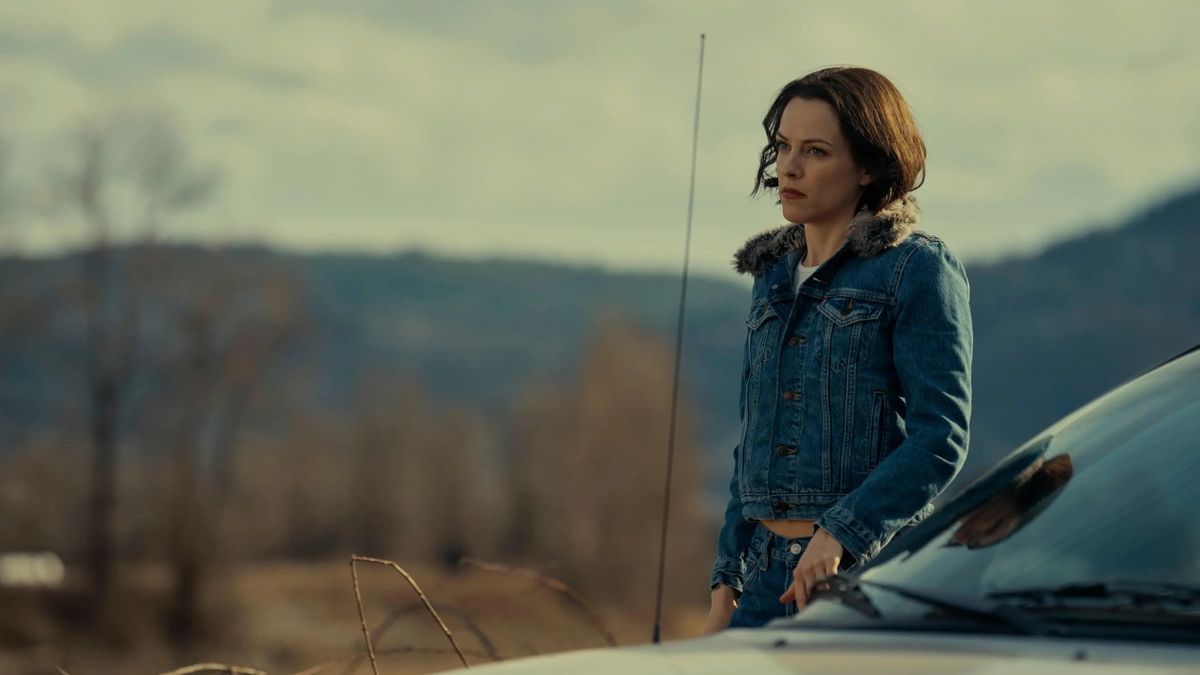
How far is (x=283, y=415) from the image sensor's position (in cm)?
6800

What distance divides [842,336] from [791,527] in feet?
1.22

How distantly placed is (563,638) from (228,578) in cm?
1035

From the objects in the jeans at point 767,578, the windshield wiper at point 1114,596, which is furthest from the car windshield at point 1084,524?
the jeans at point 767,578

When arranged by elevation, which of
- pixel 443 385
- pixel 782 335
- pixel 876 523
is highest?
pixel 782 335

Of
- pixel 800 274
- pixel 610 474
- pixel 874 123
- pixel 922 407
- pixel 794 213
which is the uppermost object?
pixel 874 123

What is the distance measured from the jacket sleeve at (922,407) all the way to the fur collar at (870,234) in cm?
6

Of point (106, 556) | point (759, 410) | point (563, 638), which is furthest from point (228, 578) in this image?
point (759, 410)

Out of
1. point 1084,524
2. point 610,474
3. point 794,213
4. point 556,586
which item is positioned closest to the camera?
point 1084,524

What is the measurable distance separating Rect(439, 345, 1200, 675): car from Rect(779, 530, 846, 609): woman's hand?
0.42 meters

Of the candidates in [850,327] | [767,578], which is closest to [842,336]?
[850,327]

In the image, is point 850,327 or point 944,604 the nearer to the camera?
point 944,604

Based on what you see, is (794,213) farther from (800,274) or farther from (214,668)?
(214,668)

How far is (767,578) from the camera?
351 cm

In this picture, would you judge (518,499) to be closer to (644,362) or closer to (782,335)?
(644,362)
